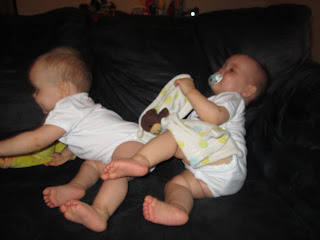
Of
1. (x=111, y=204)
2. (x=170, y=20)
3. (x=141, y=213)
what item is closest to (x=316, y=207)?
(x=141, y=213)

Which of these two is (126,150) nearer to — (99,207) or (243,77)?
(99,207)

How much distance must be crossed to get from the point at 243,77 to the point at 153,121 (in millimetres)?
466

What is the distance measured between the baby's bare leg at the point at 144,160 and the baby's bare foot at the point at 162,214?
0.32 feet

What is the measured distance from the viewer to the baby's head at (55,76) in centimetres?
91

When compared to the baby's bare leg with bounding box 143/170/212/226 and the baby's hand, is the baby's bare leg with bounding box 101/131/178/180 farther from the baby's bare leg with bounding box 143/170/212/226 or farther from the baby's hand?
the baby's hand

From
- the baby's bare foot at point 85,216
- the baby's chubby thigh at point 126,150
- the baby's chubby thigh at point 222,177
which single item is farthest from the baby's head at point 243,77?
the baby's bare foot at point 85,216

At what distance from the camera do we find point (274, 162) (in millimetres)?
924

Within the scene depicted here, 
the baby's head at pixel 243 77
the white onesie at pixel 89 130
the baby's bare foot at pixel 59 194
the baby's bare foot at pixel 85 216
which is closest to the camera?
the baby's bare foot at pixel 85 216

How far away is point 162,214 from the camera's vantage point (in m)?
0.67

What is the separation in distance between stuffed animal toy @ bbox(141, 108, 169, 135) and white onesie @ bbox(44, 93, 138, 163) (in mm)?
52

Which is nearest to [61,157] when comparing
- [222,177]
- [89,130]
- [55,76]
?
[89,130]

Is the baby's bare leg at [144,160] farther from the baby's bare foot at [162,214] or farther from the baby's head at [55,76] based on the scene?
the baby's head at [55,76]

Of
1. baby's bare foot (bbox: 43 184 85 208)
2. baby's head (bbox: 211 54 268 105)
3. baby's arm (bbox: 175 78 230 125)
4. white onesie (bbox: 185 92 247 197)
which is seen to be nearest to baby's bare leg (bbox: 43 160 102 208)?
baby's bare foot (bbox: 43 184 85 208)

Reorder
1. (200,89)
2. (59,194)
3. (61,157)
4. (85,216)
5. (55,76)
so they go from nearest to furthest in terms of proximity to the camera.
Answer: (85,216)
(59,194)
(55,76)
(61,157)
(200,89)
